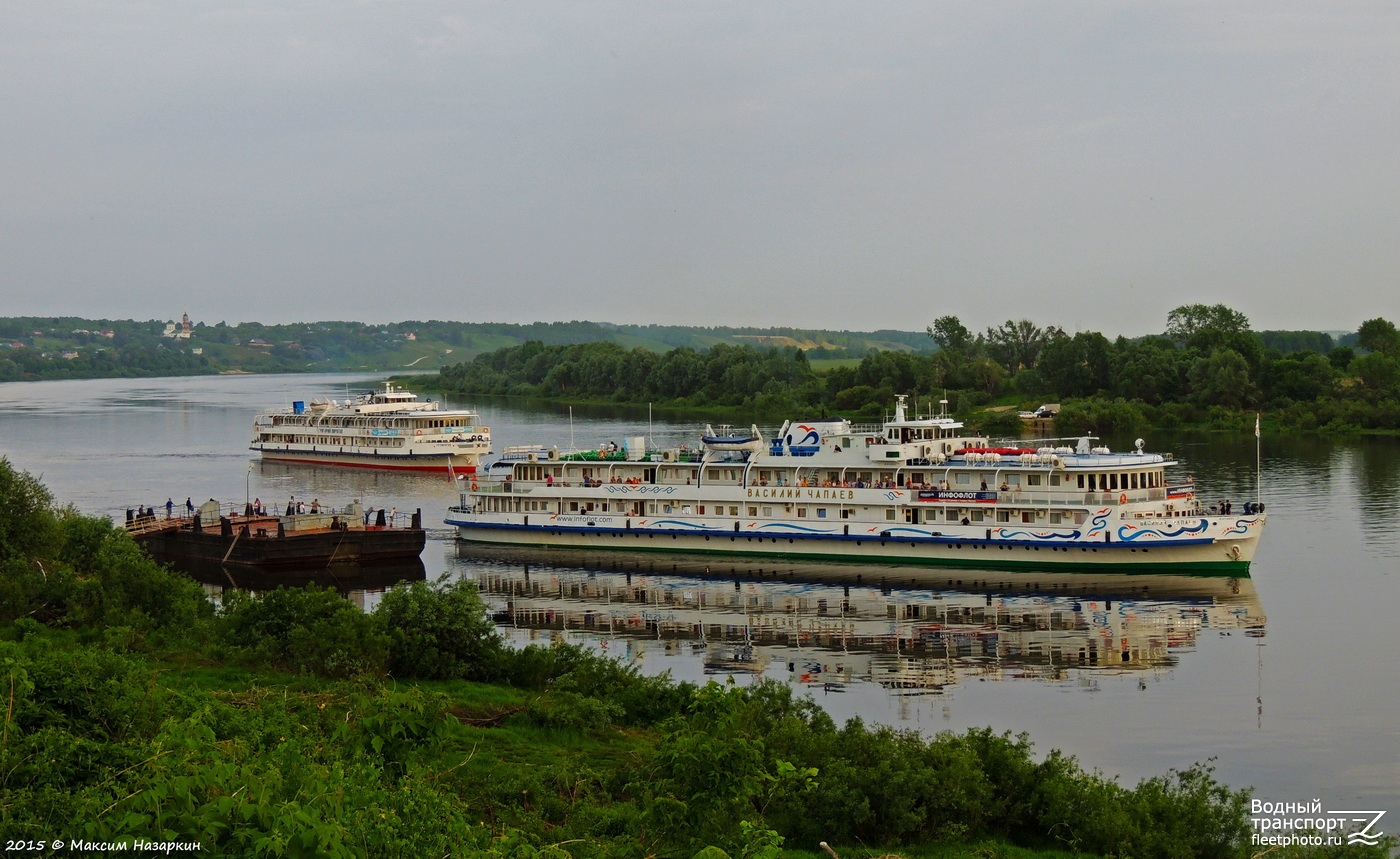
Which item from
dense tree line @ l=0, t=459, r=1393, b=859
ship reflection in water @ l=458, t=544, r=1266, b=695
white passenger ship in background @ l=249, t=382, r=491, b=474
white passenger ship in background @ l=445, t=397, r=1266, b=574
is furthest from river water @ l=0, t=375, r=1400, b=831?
white passenger ship in background @ l=249, t=382, r=491, b=474

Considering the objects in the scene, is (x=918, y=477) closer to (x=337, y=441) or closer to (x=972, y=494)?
(x=972, y=494)

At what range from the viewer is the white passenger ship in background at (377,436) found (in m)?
90.8

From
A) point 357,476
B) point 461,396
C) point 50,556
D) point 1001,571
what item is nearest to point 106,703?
point 50,556

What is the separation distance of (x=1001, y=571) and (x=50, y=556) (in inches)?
1228

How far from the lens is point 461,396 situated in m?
174

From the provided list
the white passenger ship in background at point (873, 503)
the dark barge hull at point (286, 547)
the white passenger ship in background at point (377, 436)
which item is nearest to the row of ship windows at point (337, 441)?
the white passenger ship in background at point (377, 436)

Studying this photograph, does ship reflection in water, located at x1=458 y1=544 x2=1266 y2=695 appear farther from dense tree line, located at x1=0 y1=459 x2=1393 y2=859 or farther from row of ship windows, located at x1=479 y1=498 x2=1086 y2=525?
dense tree line, located at x1=0 y1=459 x2=1393 y2=859

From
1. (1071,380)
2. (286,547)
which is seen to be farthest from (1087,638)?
(1071,380)

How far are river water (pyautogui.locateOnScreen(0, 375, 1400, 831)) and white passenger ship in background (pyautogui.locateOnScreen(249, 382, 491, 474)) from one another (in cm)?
2465

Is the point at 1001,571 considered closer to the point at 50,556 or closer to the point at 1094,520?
the point at 1094,520

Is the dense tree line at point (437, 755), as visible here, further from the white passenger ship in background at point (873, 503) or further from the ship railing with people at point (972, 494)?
the ship railing with people at point (972, 494)

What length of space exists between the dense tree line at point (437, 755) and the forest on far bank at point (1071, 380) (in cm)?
5987

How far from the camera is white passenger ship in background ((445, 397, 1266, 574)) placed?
46.3m

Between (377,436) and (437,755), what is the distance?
7715 cm
